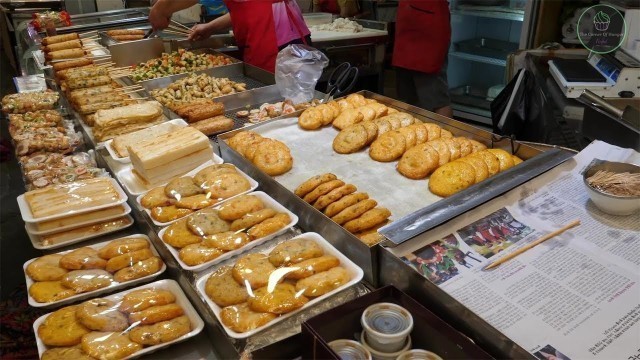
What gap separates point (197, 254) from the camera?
171 centimetres

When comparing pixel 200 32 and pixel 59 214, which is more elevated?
pixel 200 32

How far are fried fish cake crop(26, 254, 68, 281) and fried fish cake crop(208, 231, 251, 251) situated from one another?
58cm

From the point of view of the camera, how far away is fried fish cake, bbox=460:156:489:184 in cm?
213

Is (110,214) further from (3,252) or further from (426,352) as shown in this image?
(3,252)

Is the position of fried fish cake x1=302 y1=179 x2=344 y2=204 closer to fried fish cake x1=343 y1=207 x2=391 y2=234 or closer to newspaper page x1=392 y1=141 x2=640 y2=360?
fried fish cake x1=343 y1=207 x2=391 y2=234

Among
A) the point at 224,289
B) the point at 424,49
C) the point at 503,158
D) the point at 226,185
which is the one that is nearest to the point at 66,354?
the point at 224,289

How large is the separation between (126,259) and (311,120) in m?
1.39

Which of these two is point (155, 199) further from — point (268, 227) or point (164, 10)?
point (164, 10)

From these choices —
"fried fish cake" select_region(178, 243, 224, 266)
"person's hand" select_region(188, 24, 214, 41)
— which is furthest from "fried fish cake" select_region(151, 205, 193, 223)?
"person's hand" select_region(188, 24, 214, 41)

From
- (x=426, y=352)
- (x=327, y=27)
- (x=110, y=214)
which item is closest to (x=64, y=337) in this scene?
(x=110, y=214)

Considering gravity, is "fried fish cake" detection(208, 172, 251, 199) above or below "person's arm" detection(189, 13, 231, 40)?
below

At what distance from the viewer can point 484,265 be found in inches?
65.0

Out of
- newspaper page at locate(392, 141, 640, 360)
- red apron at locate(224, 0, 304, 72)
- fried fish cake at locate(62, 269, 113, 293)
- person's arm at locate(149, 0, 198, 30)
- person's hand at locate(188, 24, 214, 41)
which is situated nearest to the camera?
newspaper page at locate(392, 141, 640, 360)

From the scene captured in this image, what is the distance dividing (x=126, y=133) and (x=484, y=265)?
216cm
